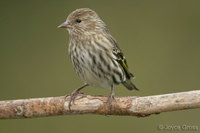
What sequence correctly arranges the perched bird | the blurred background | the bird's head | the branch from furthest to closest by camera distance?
the blurred background → the bird's head → the perched bird → the branch

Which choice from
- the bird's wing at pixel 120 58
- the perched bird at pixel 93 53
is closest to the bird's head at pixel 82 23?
the perched bird at pixel 93 53

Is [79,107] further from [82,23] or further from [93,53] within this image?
[82,23]

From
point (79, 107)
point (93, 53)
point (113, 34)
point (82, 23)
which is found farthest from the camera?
point (113, 34)

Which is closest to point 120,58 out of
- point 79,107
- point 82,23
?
point 82,23

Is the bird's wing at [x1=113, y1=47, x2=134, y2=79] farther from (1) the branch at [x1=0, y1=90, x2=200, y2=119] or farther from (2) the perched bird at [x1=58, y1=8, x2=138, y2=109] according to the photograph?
(1) the branch at [x1=0, y1=90, x2=200, y2=119]

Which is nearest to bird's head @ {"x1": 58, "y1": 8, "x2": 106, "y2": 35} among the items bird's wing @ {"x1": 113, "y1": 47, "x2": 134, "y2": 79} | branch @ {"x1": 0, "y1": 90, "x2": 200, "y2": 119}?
bird's wing @ {"x1": 113, "y1": 47, "x2": 134, "y2": 79}

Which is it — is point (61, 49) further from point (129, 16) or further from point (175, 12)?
point (175, 12)
